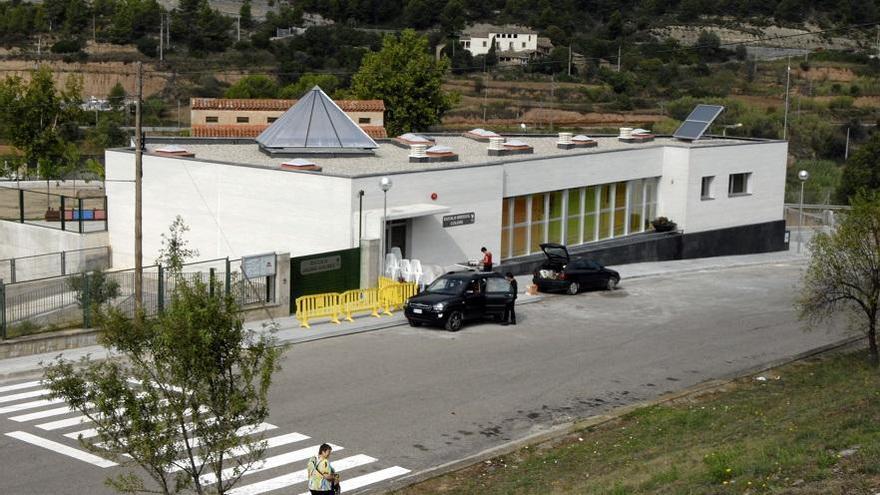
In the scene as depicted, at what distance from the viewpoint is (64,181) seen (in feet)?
187

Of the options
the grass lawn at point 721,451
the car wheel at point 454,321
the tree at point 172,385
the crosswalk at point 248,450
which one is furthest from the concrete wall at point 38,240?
the tree at point 172,385

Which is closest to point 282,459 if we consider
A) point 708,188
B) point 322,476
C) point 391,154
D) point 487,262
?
point 322,476

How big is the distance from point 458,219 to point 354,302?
694 cm

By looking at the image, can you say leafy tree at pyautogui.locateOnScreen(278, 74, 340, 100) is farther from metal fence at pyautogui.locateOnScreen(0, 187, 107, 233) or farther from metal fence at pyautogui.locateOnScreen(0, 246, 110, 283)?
metal fence at pyautogui.locateOnScreen(0, 246, 110, 283)

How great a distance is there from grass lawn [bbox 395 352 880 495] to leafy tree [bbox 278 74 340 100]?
7272cm

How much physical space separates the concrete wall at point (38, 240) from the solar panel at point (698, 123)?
25.0m

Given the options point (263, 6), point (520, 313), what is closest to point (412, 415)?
point (520, 313)

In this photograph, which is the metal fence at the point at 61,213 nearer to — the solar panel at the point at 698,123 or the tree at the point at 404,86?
the solar panel at the point at 698,123

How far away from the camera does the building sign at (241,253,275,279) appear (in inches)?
1206

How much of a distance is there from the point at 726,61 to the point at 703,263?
318 ft

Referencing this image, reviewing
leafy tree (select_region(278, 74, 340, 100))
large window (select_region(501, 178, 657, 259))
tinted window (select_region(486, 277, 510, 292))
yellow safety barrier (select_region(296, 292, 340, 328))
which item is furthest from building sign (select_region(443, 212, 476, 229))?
leafy tree (select_region(278, 74, 340, 100))

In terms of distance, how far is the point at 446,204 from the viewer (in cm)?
3747

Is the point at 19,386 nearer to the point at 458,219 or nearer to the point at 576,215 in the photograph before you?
the point at 458,219

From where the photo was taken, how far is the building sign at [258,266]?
3062cm
